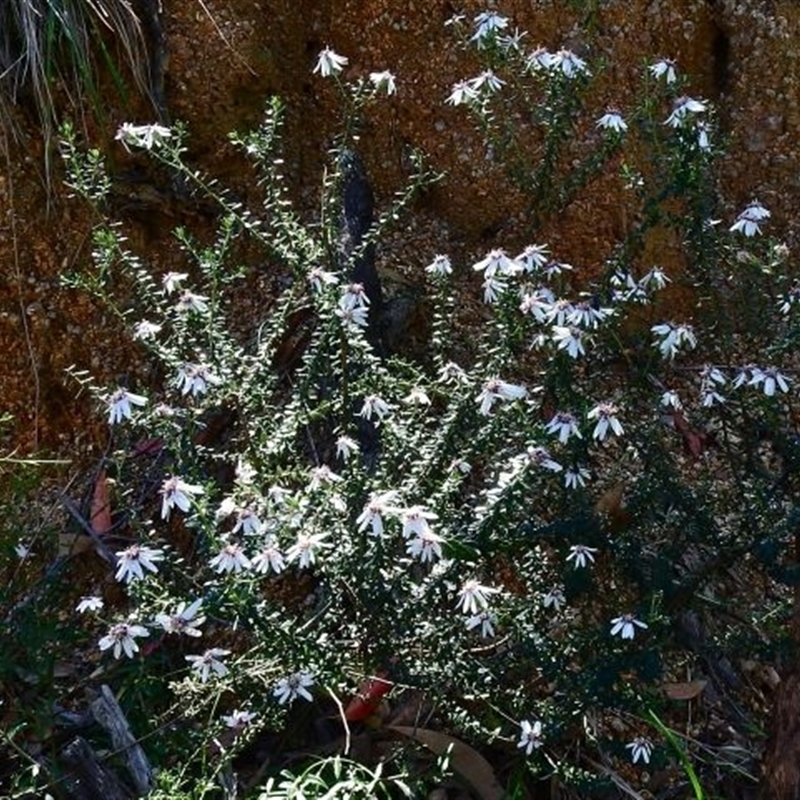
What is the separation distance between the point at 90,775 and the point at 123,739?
0.10m

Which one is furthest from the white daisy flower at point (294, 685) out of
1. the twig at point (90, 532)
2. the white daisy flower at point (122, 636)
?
the twig at point (90, 532)

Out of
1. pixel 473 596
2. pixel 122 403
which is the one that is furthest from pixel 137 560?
pixel 473 596

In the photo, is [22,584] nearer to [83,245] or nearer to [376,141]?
[83,245]

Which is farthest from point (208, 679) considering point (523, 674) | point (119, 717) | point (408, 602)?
point (523, 674)

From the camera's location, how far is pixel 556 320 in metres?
3.06

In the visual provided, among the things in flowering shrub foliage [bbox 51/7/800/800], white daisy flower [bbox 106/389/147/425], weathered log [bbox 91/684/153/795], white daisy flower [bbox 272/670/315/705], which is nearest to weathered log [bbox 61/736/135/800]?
weathered log [bbox 91/684/153/795]

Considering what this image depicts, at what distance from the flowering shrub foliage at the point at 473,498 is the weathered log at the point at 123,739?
126mm

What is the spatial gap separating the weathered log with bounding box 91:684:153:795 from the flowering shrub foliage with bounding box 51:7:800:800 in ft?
0.41

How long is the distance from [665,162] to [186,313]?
100 centimetres

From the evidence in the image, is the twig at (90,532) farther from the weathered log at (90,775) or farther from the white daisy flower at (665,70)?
the white daisy flower at (665,70)

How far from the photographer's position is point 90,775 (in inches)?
116

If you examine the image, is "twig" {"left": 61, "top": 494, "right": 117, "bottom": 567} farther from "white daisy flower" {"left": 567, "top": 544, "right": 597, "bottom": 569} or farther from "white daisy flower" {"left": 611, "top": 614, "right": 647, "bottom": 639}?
"white daisy flower" {"left": 611, "top": 614, "right": 647, "bottom": 639}

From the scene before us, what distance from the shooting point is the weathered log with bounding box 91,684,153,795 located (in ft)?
9.84

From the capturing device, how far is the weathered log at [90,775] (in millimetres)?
2949
